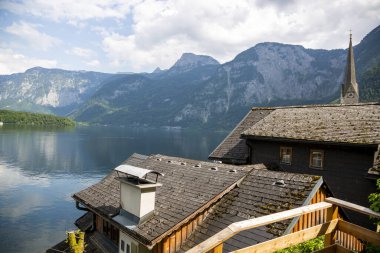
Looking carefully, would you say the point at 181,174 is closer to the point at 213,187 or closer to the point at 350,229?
the point at 213,187

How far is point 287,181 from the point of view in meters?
14.1

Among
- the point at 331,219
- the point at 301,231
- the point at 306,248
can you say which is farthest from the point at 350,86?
the point at 301,231

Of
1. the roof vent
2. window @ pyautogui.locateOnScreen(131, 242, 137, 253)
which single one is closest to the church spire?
the roof vent

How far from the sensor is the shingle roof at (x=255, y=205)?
12363mm

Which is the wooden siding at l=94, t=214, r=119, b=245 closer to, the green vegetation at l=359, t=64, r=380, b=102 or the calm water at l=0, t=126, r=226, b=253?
the calm water at l=0, t=126, r=226, b=253

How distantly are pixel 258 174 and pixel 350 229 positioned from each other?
10195 mm

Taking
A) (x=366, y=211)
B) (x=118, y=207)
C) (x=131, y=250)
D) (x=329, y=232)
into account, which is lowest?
(x=131, y=250)

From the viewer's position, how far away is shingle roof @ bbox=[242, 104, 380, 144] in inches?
789

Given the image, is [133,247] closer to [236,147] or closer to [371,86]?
[236,147]

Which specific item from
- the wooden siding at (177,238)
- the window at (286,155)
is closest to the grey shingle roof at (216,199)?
the wooden siding at (177,238)

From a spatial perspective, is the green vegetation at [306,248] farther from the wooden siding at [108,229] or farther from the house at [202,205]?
the wooden siding at [108,229]

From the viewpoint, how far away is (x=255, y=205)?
13547mm

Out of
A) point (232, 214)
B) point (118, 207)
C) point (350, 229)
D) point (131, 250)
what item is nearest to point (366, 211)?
point (350, 229)

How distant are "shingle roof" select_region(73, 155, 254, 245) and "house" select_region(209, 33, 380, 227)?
280 inches
